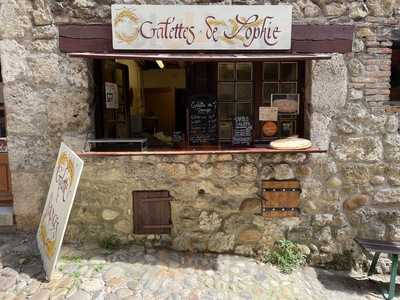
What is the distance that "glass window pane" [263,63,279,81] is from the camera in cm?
359

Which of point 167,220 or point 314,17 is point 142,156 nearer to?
point 167,220

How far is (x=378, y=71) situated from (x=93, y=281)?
3.48 metres

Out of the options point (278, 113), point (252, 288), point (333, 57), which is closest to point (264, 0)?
point (333, 57)

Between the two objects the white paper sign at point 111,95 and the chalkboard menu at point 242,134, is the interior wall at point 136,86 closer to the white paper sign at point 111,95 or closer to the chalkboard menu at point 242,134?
the white paper sign at point 111,95

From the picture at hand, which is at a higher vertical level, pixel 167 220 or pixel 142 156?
pixel 142 156

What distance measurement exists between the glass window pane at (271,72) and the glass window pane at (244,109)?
0.37 metres

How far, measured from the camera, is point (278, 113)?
3.61 meters

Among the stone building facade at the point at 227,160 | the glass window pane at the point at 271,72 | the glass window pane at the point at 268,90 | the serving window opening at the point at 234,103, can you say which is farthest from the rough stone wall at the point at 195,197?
the glass window pane at the point at 271,72

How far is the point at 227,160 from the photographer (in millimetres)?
3289

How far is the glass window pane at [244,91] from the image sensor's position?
3.63 metres

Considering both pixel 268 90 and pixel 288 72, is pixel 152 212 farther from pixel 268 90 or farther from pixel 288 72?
pixel 288 72

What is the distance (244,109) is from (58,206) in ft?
7.37

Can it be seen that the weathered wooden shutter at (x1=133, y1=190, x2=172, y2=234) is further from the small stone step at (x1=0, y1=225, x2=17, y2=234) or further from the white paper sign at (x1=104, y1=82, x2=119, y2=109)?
the small stone step at (x1=0, y1=225, x2=17, y2=234)

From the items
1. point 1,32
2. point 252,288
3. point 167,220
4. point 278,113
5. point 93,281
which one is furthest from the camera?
point 278,113
